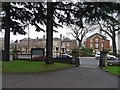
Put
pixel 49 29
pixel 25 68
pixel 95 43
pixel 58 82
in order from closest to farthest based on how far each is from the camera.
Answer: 1. pixel 58 82
2. pixel 25 68
3. pixel 49 29
4. pixel 95 43

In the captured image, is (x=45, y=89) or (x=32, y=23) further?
(x=32, y=23)

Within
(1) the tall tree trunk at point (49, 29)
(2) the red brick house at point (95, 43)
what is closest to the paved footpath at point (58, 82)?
(1) the tall tree trunk at point (49, 29)

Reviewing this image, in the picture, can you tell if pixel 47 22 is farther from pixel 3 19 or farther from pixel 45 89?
pixel 45 89

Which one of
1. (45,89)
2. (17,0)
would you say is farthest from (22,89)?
(17,0)

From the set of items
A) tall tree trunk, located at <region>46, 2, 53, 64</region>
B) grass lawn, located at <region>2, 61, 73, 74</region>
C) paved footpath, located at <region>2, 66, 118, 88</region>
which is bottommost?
paved footpath, located at <region>2, 66, 118, 88</region>

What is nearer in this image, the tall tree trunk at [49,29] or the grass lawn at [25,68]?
the grass lawn at [25,68]

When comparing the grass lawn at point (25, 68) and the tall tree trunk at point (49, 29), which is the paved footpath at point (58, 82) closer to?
the grass lawn at point (25, 68)

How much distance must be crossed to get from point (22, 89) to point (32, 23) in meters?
18.9

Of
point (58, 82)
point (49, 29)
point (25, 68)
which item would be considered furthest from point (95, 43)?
point (58, 82)

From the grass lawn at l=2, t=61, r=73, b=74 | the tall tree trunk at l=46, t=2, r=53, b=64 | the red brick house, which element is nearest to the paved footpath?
the grass lawn at l=2, t=61, r=73, b=74

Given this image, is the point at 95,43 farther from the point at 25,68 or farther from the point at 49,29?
the point at 25,68

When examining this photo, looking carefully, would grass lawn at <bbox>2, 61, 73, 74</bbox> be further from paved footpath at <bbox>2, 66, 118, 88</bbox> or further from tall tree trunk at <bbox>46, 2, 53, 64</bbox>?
paved footpath at <bbox>2, 66, 118, 88</bbox>

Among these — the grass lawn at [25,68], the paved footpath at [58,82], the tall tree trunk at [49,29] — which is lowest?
the paved footpath at [58,82]

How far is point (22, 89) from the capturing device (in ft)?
37.6
